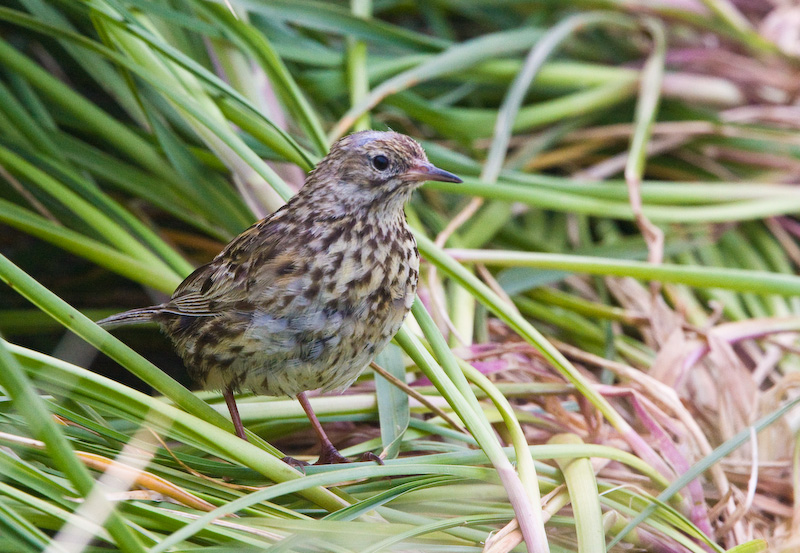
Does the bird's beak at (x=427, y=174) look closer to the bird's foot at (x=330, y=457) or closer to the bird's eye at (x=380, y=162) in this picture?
the bird's eye at (x=380, y=162)

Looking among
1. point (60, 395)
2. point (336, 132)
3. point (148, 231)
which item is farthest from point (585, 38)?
point (60, 395)

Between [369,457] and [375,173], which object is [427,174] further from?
[369,457]

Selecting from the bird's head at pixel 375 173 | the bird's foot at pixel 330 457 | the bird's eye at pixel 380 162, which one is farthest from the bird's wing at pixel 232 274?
the bird's foot at pixel 330 457

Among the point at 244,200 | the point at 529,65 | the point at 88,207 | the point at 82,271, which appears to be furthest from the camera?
the point at 529,65

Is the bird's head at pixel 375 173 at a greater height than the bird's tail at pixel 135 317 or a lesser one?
greater

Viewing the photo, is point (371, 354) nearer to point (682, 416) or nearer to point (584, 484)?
point (584, 484)

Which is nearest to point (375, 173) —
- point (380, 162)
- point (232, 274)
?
point (380, 162)
